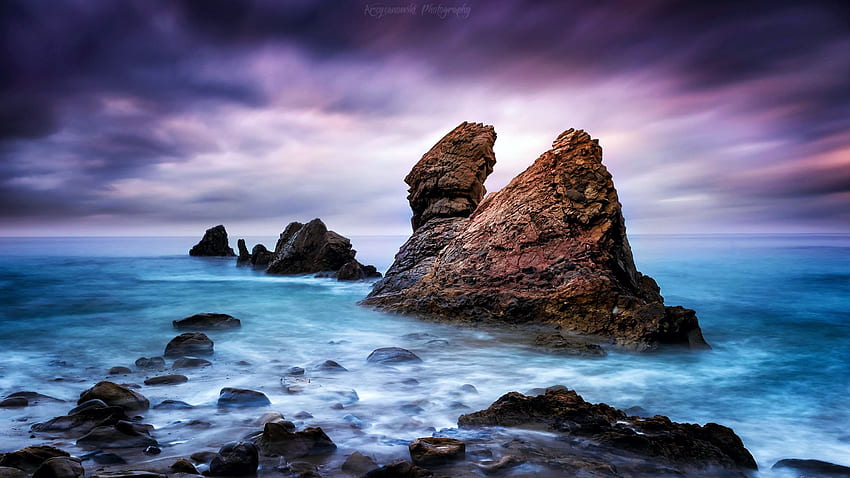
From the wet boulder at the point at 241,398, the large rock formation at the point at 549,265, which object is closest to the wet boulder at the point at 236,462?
the wet boulder at the point at 241,398

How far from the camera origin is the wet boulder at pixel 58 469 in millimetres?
2979

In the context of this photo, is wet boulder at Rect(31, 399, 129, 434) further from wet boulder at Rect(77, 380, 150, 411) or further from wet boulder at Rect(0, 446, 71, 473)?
wet boulder at Rect(0, 446, 71, 473)

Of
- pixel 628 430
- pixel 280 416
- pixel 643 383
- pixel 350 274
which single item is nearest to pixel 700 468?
pixel 628 430

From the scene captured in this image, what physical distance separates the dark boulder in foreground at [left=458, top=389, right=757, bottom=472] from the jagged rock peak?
10.2 m

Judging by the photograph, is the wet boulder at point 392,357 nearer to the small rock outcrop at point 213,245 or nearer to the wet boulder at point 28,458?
the wet boulder at point 28,458

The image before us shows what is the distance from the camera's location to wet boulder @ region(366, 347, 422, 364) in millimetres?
7277

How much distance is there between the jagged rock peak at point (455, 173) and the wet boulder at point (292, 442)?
1104cm

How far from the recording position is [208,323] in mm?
10414

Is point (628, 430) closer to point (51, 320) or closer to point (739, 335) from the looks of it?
point (739, 335)

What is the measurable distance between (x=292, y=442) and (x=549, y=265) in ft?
23.9

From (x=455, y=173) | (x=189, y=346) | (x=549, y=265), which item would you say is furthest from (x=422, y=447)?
(x=455, y=173)

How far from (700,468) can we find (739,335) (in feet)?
25.4

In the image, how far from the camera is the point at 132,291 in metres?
18.7

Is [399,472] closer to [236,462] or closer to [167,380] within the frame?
[236,462]
